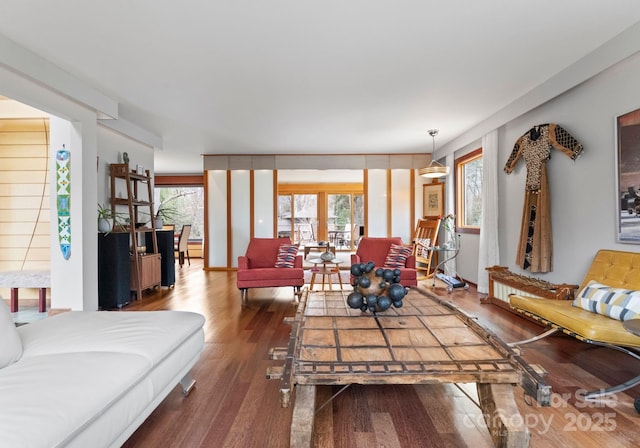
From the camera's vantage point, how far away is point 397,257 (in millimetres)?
4762

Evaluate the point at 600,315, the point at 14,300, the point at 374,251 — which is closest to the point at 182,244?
the point at 14,300

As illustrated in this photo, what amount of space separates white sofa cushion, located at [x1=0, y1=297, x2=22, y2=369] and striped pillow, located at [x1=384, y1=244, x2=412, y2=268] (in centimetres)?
396

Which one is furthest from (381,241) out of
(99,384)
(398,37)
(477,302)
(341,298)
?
(99,384)

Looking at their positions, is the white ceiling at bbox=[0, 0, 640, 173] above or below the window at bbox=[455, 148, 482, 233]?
above

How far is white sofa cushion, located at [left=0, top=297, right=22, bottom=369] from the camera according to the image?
4.62 feet

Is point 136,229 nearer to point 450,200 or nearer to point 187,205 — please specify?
point 450,200

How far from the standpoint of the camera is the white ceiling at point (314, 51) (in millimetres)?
2395

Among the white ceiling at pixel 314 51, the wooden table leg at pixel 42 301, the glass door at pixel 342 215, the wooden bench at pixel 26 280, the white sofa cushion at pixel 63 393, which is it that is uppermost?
the white ceiling at pixel 314 51

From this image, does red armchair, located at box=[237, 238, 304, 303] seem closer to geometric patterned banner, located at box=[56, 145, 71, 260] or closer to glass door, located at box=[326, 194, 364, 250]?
geometric patterned banner, located at box=[56, 145, 71, 260]

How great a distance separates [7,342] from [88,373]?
513mm

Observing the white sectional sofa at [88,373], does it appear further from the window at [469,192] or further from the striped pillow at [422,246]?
the striped pillow at [422,246]

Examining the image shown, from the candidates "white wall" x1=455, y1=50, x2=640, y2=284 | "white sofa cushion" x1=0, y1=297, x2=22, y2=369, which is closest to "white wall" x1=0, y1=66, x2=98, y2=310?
"white sofa cushion" x1=0, y1=297, x2=22, y2=369

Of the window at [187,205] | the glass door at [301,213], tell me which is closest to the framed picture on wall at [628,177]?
the glass door at [301,213]

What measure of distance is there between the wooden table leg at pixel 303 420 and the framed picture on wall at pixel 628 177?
2945 mm
